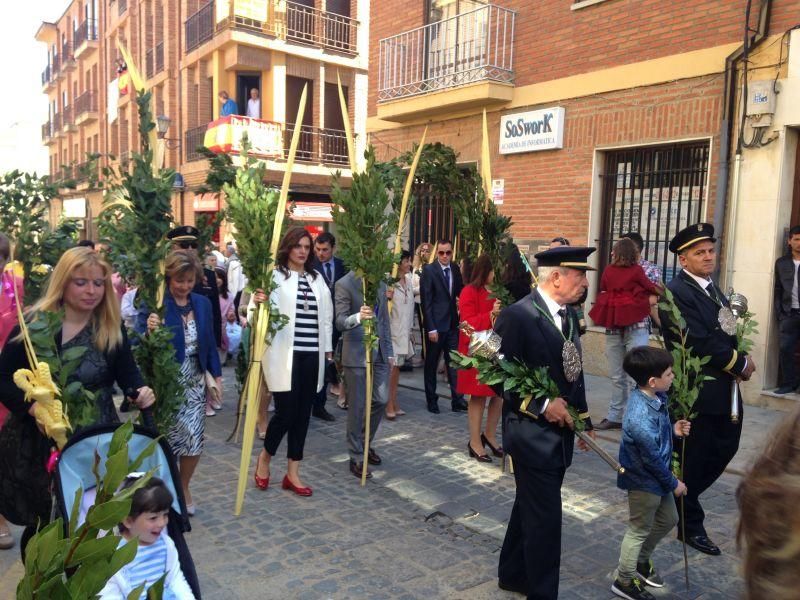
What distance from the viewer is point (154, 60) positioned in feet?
89.7

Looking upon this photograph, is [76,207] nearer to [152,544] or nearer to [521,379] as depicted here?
[152,544]

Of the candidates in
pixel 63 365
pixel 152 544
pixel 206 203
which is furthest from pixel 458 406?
pixel 206 203

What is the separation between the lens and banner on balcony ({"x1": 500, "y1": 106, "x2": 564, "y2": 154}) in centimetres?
983

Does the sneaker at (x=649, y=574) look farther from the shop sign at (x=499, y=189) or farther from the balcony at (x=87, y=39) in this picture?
the balcony at (x=87, y=39)

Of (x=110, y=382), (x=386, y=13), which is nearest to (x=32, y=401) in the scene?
(x=110, y=382)

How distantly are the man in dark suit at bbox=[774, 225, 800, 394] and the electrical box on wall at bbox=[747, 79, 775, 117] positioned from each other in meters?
1.37

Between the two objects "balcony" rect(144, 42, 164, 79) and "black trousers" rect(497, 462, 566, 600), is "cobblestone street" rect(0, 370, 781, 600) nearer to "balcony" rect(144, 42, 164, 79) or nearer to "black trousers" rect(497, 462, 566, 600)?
"black trousers" rect(497, 462, 566, 600)

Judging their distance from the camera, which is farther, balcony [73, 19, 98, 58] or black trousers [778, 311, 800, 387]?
balcony [73, 19, 98, 58]

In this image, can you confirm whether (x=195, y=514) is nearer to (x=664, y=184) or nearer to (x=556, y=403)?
(x=556, y=403)

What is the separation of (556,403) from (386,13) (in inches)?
450

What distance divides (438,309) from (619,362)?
2.16 m

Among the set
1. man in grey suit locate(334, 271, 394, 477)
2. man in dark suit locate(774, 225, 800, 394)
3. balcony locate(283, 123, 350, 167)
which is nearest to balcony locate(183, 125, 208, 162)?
balcony locate(283, 123, 350, 167)

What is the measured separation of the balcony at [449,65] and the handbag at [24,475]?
8.58m

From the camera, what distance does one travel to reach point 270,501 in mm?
5070
